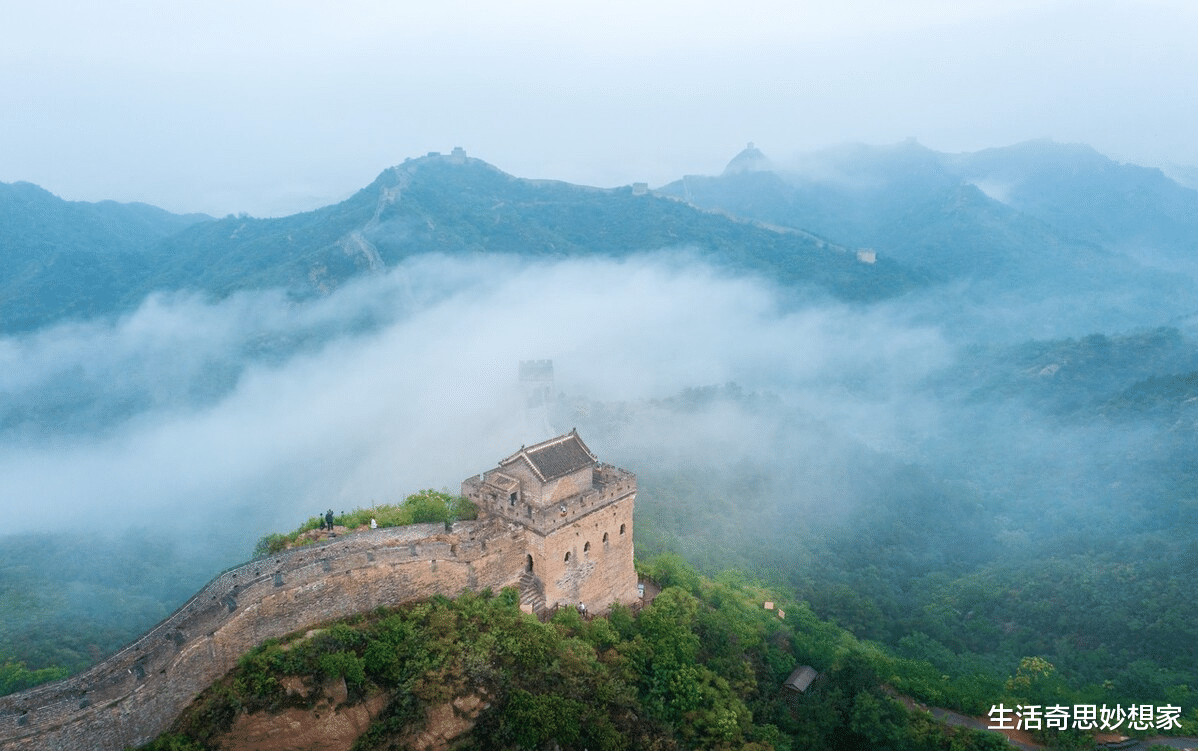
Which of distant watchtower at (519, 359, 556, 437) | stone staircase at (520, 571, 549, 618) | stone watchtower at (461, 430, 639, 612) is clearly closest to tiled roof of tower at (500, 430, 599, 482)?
stone watchtower at (461, 430, 639, 612)

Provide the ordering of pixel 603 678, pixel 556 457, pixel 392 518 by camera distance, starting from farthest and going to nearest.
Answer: pixel 556 457 → pixel 392 518 → pixel 603 678

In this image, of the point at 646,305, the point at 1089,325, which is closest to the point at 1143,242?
the point at 1089,325

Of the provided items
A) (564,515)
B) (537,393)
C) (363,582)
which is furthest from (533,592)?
(537,393)

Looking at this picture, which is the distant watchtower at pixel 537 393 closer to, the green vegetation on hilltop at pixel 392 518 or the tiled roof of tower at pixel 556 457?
the tiled roof of tower at pixel 556 457

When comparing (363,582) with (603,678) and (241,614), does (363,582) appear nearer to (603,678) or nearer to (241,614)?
(241,614)

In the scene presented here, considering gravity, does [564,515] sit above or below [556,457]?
below

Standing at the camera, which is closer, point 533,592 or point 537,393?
point 533,592
